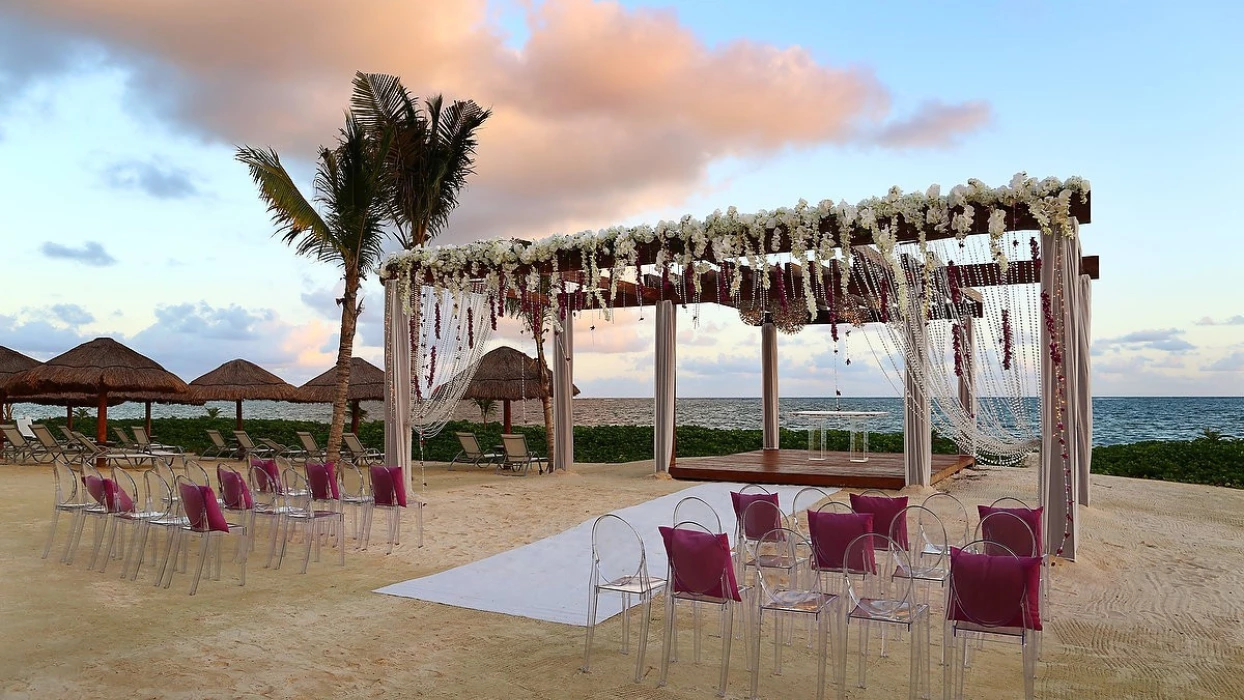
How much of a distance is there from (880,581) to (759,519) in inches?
34.9

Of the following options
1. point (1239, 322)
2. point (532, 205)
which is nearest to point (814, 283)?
point (532, 205)

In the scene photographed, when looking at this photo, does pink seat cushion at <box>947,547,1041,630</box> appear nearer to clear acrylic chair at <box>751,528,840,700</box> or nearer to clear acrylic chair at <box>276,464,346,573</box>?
clear acrylic chair at <box>751,528,840,700</box>

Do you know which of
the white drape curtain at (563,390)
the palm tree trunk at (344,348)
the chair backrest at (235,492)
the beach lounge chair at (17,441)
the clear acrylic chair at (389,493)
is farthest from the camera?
the beach lounge chair at (17,441)

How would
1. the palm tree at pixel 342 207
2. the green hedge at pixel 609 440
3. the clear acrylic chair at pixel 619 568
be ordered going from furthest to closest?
1. the green hedge at pixel 609 440
2. the palm tree at pixel 342 207
3. the clear acrylic chair at pixel 619 568

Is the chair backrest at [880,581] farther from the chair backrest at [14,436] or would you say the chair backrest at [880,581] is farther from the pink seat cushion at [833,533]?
the chair backrest at [14,436]

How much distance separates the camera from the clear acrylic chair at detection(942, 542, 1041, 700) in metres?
3.65

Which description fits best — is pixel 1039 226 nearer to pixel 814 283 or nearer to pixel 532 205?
pixel 814 283

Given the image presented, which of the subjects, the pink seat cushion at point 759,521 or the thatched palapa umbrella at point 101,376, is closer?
the pink seat cushion at point 759,521

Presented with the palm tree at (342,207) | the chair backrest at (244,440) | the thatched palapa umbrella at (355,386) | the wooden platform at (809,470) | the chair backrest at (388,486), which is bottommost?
the wooden platform at (809,470)

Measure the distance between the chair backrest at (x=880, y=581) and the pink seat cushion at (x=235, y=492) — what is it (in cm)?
511

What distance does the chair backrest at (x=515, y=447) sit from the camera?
14086mm

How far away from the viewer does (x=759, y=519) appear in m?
5.61

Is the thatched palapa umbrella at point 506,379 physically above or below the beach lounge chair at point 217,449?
above

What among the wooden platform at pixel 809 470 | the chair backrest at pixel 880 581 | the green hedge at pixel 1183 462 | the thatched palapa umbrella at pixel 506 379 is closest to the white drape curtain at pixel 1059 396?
the chair backrest at pixel 880 581
